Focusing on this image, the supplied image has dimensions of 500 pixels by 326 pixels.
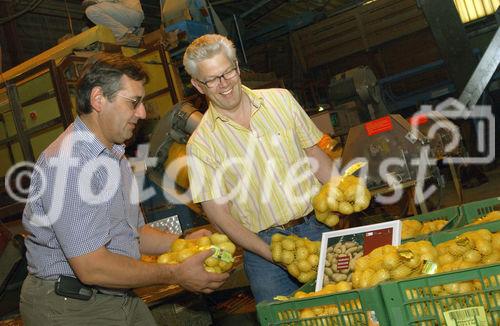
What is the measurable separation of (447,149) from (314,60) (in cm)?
709

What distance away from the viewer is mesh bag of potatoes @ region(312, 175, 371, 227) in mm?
2709

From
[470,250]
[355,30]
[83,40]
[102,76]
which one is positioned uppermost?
[355,30]

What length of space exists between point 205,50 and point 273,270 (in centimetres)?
117

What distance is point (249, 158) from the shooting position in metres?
2.98

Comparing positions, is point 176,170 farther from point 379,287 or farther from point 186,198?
point 379,287

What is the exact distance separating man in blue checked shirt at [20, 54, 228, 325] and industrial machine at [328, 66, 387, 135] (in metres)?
5.88

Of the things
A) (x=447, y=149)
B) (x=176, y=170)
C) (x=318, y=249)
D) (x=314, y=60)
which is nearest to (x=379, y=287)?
(x=318, y=249)

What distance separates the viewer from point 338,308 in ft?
6.32

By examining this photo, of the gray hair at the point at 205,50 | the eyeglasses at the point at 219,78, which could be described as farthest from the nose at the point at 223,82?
the gray hair at the point at 205,50

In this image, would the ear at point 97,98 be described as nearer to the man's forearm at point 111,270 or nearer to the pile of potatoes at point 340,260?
the man's forearm at point 111,270

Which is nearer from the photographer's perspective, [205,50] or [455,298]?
[455,298]

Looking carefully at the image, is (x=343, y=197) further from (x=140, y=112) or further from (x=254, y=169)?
(x=140, y=112)

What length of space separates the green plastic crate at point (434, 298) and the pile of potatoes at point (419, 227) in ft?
2.86

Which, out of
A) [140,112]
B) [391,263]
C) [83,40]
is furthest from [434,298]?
[83,40]
